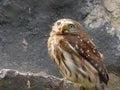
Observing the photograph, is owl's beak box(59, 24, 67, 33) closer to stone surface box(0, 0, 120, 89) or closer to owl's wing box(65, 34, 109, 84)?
owl's wing box(65, 34, 109, 84)

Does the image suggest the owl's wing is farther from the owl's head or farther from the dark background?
the dark background

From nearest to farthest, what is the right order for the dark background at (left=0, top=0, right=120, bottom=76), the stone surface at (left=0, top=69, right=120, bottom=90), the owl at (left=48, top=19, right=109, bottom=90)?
the stone surface at (left=0, top=69, right=120, bottom=90) → the owl at (left=48, top=19, right=109, bottom=90) → the dark background at (left=0, top=0, right=120, bottom=76)

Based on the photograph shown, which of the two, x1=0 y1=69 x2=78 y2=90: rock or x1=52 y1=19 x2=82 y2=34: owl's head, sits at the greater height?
x1=52 y1=19 x2=82 y2=34: owl's head

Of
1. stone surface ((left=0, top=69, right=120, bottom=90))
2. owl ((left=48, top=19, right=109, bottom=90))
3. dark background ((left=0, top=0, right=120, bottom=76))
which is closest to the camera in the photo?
stone surface ((left=0, top=69, right=120, bottom=90))

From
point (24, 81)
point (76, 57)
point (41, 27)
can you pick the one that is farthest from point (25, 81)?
point (41, 27)

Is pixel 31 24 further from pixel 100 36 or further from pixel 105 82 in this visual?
pixel 105 82

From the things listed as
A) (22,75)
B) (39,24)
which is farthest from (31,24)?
(22,75)

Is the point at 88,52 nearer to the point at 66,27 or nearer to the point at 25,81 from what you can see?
the point at 66,27

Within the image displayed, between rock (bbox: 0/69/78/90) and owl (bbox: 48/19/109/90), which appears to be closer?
rock (bbox: 0/69/78/90)

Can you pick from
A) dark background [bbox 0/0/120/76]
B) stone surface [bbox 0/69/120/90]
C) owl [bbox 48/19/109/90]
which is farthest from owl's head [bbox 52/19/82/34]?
dark background [bbox 0/0/120/76]

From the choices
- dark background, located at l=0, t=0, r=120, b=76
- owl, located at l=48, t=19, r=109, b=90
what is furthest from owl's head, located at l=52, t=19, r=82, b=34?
dark background, located at l=0, t=0, r=120, b=76
